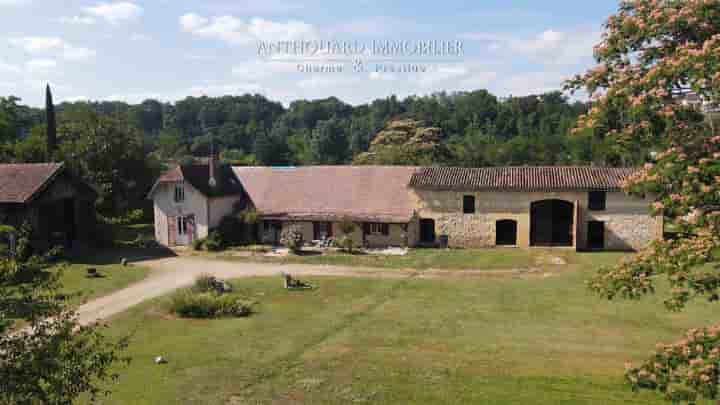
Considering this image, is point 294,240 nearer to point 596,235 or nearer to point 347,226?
point 347,226

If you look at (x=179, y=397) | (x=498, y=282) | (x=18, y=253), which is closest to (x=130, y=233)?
(x=498, y=282)

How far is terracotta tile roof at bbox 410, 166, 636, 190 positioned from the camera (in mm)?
32750

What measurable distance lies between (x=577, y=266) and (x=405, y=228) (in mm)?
9911

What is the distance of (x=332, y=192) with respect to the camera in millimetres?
37188

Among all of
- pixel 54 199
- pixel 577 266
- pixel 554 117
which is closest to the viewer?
pixel 577 266

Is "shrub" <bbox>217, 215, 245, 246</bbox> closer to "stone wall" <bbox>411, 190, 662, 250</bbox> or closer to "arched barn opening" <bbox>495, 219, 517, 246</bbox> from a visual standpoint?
"stone wall" <bbox>411, 190, 662, 250</bbox>

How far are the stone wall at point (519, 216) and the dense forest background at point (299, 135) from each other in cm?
493

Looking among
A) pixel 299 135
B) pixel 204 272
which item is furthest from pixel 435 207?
pixel 299 135

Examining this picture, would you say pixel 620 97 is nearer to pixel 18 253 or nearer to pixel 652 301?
pixel 18 253

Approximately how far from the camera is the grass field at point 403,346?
12.5m

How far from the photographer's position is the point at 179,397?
40.5ft

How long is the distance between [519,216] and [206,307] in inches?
788

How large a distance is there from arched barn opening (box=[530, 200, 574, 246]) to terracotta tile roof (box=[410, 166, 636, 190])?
1484mm

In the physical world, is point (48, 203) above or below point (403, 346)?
above
